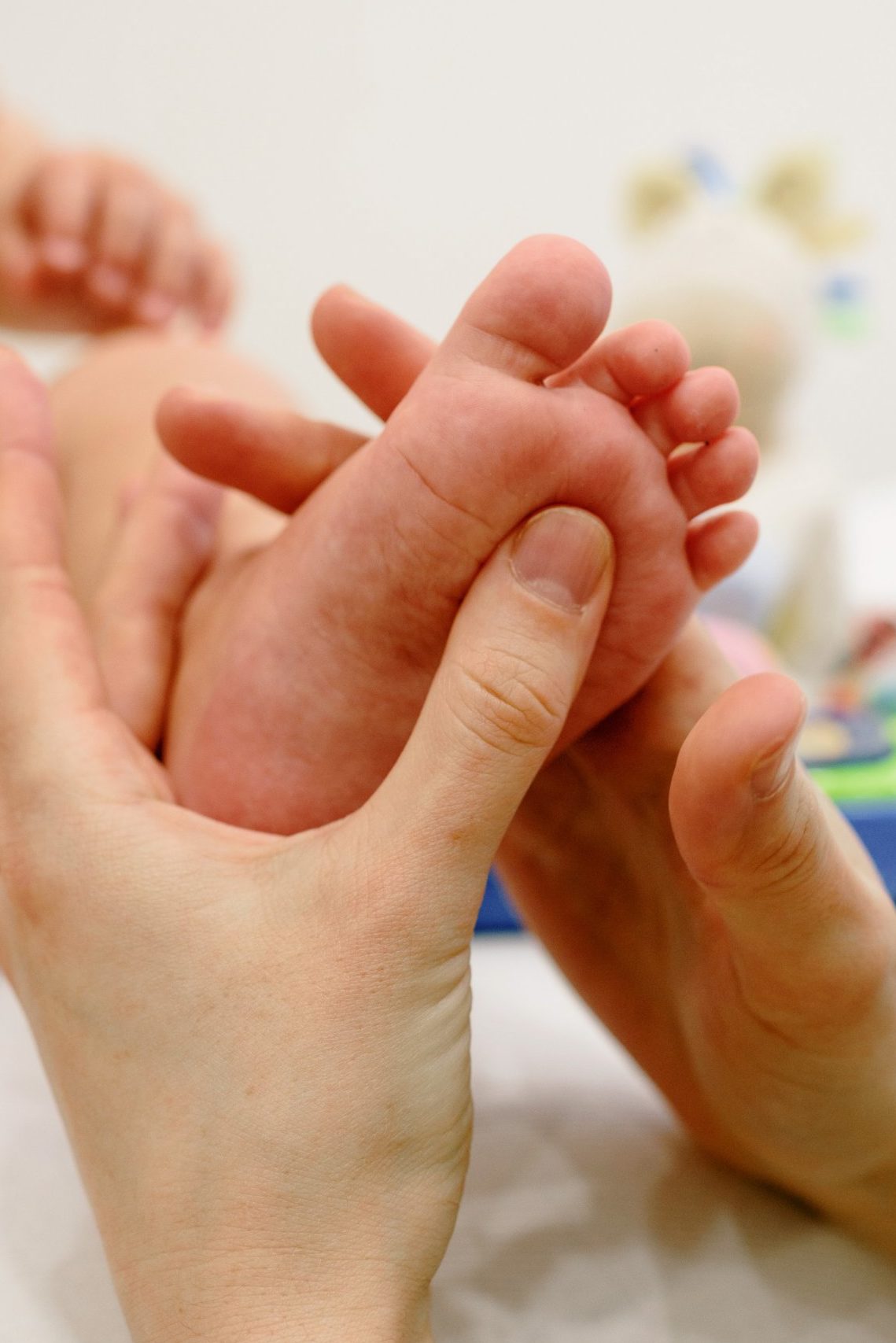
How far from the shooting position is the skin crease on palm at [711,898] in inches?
14.0

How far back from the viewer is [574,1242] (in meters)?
0.47

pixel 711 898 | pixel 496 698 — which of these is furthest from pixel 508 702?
pixel 711 898

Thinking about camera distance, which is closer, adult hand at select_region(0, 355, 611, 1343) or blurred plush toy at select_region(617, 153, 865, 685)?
adult hand at select_region(0, 355, 611, 1343)

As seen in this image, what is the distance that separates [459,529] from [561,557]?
0.04 metres

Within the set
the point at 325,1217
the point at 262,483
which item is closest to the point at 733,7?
the point at 262,483

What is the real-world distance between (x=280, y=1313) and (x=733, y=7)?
176 centimetres

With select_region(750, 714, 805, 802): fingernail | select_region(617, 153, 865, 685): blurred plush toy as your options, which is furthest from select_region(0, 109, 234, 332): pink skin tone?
select_region(750, 714, 805, 802): fingernail

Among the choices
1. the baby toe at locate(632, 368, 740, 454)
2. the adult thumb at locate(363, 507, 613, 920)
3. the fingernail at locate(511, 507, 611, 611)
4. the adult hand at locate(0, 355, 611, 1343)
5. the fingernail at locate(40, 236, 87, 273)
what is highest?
the baby toe at locate(632, 368, 740, 454)

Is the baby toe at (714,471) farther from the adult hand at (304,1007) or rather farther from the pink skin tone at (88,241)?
the pink skin tone at (88,241)

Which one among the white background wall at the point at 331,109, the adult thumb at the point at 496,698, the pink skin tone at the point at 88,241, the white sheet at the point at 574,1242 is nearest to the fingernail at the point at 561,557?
the adult thumb at the point at 496,698

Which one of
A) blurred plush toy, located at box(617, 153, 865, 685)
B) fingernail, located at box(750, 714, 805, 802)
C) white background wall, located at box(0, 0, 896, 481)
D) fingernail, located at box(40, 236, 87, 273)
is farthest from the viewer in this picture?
white background wall, located at box(0, 0, 896, 481)

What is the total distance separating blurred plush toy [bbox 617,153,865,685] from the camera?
115 centimetres

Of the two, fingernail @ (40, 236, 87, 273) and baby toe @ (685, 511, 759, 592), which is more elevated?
baby toe @ (685, 511, 759, 592)

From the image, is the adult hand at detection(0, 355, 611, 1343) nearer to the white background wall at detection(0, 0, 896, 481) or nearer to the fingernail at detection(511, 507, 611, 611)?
the fingernail at detection(511, 507, 611, 611)
